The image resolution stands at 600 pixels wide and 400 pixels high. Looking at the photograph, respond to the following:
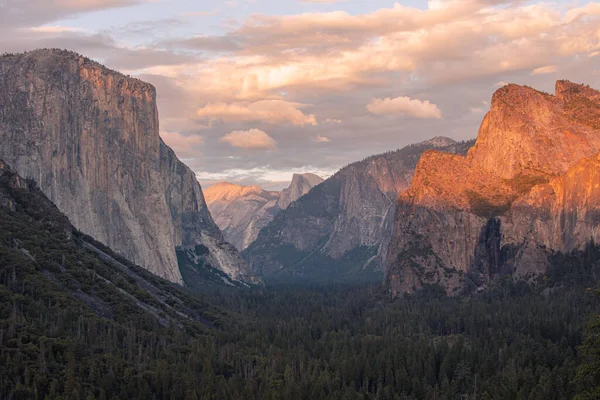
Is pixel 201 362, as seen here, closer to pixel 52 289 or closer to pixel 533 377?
pixel 52 289

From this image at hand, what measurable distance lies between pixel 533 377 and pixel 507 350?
25.5 m

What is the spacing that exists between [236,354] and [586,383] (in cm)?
7847

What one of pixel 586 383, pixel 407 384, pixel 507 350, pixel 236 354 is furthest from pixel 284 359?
pixel 586 383

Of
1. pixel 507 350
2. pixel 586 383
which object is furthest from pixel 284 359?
pixel 586 383

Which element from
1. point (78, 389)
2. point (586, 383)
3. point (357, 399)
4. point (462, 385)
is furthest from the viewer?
point (462, 385)

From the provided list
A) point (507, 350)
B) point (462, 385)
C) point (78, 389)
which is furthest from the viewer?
point (507, 350)

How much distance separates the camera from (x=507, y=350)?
190375 mm

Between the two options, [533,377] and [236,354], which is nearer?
[533,377]

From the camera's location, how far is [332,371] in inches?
7495

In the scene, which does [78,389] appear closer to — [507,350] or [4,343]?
[4,343]

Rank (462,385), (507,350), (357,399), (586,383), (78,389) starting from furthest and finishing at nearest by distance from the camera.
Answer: (507,350), (462,385), (357,399), (78,389), (586,383)

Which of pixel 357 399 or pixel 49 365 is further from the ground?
pixel 49 365

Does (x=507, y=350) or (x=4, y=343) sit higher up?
Answer: (x=4, y=343)

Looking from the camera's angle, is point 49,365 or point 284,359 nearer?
point 49,365
